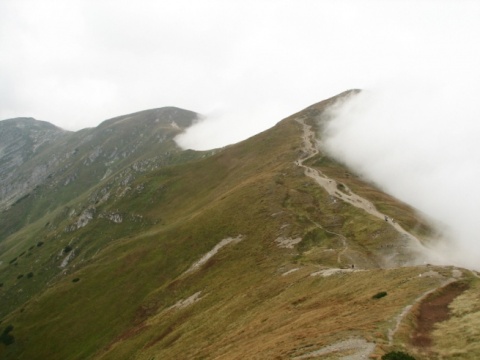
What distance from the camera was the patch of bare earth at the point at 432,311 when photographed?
32397 mm

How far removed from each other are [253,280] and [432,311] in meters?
49.0

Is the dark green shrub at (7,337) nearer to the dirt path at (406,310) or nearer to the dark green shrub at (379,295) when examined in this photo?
the dark green shrub at (379,295)

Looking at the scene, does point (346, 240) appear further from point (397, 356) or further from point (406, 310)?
point (397, 356)

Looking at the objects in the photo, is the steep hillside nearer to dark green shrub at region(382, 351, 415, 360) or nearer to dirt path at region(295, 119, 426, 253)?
dirt path at region(295, 119, 426, 253)

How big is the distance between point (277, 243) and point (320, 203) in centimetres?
3308

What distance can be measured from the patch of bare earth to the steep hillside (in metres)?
0.22

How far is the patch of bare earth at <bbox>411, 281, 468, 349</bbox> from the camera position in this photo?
32397 mm

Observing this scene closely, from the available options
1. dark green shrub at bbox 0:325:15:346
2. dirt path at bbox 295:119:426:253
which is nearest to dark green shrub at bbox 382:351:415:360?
dirt path at bbox 295:119:426:253

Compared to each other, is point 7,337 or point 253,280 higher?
point 253,280

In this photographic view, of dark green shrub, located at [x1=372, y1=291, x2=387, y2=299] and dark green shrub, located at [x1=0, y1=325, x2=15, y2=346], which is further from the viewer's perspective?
dark green shrub, located at [x1=0, y1=325, x2=15, y2=346]

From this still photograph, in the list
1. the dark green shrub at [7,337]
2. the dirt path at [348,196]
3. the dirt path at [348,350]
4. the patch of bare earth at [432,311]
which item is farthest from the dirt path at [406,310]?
the dark green shrub at [7,337]

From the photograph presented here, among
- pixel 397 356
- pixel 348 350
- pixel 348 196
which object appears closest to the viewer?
pixel 397 356

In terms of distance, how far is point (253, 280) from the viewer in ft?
277

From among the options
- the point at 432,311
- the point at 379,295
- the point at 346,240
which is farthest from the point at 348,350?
the point at 346,240
